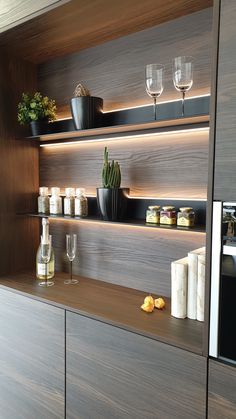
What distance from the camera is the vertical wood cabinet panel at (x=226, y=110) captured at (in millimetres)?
1082

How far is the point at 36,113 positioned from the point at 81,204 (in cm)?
59

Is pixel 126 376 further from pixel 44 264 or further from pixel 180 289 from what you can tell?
pixel 44 264

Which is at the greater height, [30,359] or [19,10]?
[19,10]

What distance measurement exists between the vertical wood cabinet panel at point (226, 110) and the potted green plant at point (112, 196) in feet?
2.28

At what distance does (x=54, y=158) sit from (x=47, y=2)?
3.06 ft

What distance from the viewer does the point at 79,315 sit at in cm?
156

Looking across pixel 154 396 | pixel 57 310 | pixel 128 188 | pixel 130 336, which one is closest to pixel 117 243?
pixel 128 188

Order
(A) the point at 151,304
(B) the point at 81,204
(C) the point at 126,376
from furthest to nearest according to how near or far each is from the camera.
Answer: (B) the point at 81,204 → (A) the point at 151,304 → (C) the point at 126,376

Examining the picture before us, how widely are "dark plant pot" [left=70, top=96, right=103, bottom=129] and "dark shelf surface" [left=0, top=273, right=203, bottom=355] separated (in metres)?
0.88

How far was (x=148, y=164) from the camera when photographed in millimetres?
1833

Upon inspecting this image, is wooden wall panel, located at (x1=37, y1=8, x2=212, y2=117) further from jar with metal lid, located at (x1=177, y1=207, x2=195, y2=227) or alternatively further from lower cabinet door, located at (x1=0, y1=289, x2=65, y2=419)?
lower cabinet door, located at (x1=0, y1=289, x2=65, y2=419)

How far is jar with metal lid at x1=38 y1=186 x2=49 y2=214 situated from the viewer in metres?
2.17

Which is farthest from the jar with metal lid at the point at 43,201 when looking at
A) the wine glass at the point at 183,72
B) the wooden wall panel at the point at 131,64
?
the wine glass at the point at 183,72

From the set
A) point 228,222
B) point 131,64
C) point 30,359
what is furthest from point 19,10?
point 30,359
